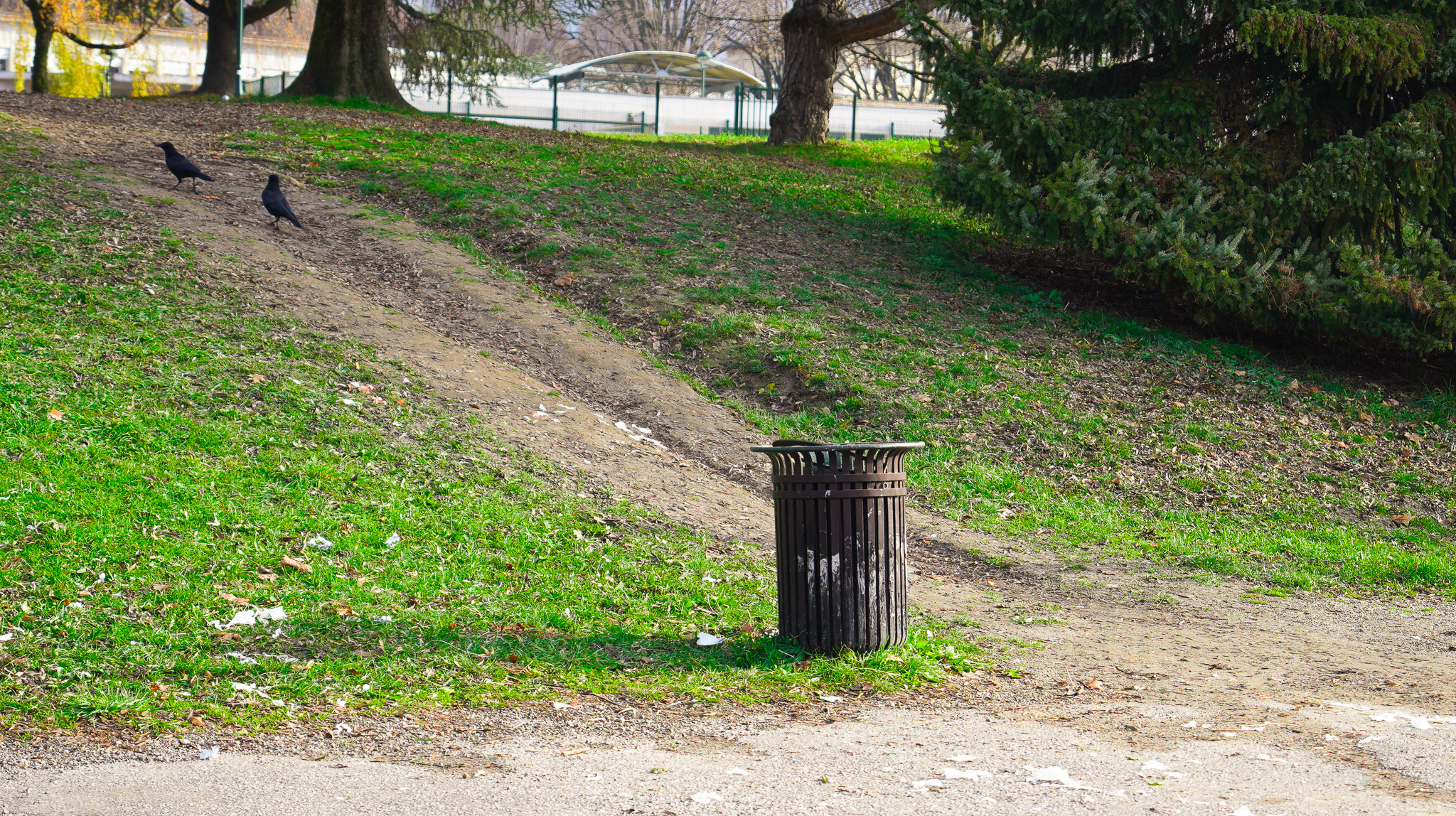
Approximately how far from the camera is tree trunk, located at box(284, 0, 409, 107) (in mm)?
20000

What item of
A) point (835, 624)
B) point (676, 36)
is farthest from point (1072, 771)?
point (676, 36)

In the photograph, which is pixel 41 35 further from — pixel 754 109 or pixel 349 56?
pixel 754 109

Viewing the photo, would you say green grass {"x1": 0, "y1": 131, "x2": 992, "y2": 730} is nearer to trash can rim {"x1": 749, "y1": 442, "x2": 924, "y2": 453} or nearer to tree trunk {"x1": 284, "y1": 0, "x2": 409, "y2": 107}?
trash can rim {"x1": 749, "y1": 442, "x2": 924, "y2": 453}

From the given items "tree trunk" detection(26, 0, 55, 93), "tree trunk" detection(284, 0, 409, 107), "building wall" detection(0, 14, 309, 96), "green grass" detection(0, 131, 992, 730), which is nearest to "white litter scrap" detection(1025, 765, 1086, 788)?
"green grass" detection(0, 131, 992, 730)

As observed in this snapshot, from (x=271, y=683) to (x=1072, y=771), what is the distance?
2.96m

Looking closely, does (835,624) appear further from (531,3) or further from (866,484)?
(531,3)

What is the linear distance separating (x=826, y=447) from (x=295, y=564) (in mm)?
2618

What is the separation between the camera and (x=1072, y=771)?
13.1 ft

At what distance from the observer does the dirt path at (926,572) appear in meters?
4.47

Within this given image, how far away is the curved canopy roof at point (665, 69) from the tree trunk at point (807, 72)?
1840 cm

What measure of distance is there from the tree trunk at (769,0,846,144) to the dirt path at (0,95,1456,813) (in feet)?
29.1

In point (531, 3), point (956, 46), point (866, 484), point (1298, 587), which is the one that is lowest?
point (1298, 587)

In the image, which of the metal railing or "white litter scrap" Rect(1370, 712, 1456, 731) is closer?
"white litter scrap" Rect(1370, 712, 1456, 731)

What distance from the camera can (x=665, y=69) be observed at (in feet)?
139
